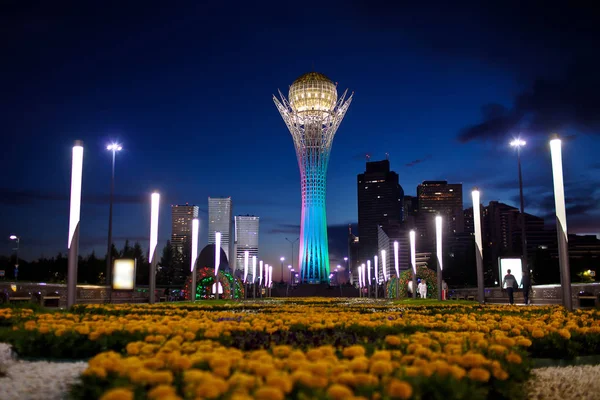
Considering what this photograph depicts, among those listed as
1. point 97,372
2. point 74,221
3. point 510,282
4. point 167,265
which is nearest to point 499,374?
point 97,372

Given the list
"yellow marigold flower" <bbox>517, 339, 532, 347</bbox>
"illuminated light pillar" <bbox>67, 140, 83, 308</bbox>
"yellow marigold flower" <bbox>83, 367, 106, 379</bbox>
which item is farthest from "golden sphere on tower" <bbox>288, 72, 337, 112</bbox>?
"yellow marigold flower" <bbox>83, 367, 106, 379</bbox>

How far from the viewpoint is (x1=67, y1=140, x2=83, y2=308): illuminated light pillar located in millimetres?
12375

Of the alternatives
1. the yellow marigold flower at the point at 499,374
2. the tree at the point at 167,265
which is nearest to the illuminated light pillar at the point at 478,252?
the yellow marigold flower at the point at 499,374

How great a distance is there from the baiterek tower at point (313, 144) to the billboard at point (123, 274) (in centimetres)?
4134

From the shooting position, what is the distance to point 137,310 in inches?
467

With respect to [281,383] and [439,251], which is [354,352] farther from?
[439,251]

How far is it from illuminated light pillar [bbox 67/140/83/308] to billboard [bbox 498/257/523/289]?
53.9 ft

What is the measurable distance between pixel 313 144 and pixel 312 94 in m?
9.92

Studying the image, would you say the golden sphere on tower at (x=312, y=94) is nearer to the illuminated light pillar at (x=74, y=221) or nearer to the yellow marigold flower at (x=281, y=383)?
the illuminated light pillar at (x=74, y=221)

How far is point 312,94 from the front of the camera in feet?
219

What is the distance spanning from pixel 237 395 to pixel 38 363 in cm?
407

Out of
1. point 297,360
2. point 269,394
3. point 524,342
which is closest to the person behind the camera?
point 269,394

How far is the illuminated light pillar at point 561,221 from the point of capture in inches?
498

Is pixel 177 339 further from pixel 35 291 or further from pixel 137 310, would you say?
pixel 35 291
